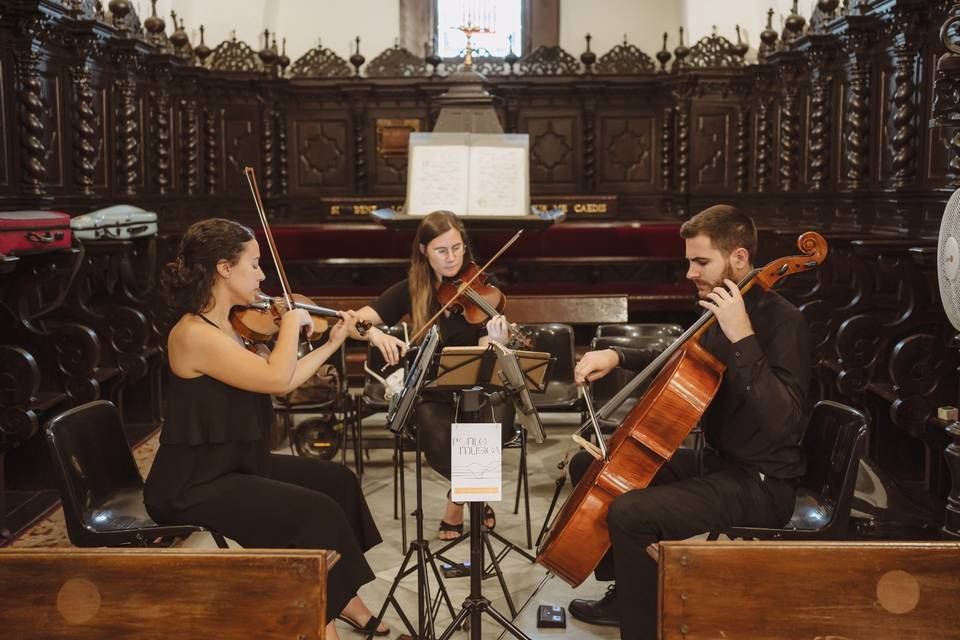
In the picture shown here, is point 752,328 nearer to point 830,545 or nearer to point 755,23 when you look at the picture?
point 830,545

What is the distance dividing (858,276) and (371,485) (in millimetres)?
2781

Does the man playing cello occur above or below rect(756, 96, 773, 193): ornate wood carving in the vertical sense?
below

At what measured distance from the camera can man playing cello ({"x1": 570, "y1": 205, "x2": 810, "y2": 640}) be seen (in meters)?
2.94

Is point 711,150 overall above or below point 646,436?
above

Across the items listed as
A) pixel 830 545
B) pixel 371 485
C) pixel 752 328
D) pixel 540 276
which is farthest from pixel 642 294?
pixel 830 545

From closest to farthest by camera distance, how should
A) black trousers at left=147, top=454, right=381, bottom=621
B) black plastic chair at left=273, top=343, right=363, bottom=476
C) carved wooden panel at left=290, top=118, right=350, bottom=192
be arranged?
black trousers at left=147, top=454, right=381, bottom=621 < black plastic chair at left=273, top=343, right=363, bottom=476 < carved wooden panel at left=290, top=118, right=350, bottom=192

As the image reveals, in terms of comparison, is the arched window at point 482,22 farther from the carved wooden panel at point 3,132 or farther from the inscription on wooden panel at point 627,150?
the carved wooden panel at point 3,132

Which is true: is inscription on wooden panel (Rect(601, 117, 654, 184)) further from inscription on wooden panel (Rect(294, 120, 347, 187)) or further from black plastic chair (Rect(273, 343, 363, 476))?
black plastic chair (Rect(273, 343, 363, 476))

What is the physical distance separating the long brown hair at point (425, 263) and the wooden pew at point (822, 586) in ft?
7.19

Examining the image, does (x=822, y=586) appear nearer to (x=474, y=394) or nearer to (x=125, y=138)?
(x=474, y=394)

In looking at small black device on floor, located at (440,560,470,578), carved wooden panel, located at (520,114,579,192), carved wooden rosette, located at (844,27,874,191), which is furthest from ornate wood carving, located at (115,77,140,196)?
carved wooden rosette, located at (844,27,874,191)

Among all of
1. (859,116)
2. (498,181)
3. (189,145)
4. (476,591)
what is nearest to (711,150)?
(859,116)

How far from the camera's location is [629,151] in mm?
11125

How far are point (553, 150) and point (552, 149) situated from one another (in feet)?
0.05
